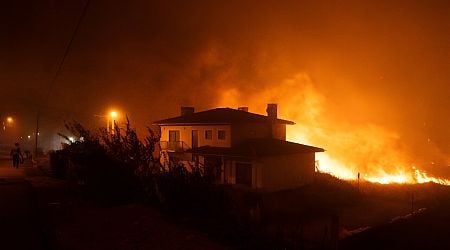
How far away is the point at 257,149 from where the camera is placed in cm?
2850

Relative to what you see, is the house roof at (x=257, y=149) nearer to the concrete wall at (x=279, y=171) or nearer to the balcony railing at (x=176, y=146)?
the concrete wall at (x=279, y=171)

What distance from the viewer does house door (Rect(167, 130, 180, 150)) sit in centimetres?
3503

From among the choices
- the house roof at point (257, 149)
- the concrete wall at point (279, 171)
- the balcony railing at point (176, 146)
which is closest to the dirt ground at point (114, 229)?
the concrete wall at point (279, 171)

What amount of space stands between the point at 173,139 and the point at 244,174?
10347mm

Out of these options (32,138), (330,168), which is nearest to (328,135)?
(330,168)

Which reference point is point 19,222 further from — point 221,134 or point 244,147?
point 221,134

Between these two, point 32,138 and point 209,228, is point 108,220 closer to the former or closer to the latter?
point 209,228

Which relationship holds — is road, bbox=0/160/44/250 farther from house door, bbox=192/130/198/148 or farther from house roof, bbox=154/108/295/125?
house door, bbox=192/130/198/148

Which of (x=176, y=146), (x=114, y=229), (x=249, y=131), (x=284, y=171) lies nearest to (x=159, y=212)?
(x=114, y=229)

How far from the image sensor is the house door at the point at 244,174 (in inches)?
1101

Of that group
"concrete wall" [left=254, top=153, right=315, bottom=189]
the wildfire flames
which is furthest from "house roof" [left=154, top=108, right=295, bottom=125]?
the wildfire flames

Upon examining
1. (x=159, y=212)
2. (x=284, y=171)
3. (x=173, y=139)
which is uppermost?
(x=173, y=139)

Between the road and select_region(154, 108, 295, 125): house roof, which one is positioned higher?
select_region(154, 108, 295, 125): house roof

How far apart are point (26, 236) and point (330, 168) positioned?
43.1m
